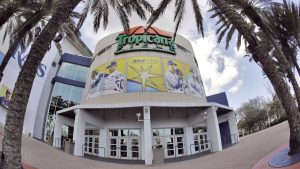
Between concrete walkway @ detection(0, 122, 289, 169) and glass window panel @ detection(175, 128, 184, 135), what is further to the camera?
glass window panel @ detection(175, 128, 184, 135)

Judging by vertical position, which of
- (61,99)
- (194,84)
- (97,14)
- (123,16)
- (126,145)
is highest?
(97,14)

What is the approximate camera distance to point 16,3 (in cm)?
1197

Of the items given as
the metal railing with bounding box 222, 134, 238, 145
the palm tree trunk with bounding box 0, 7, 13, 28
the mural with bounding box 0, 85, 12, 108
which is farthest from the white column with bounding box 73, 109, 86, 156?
the metal railing with bounding box 222, 134, 238, 145

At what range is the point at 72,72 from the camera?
134 ft

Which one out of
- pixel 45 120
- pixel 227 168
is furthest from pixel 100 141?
pixel 227 168

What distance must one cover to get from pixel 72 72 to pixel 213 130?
25449 mm

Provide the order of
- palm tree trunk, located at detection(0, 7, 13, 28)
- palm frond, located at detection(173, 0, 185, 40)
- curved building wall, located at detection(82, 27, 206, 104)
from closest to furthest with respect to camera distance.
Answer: palm tree trunk, located at detection(0, 7, 13, 28) → palm frond, located at detection(173, 0, 185, 40) → curved building wall, located at detection(82, 27, 206, 104)

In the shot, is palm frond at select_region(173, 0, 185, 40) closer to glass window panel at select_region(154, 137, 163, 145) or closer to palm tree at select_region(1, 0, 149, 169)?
palm tree at select_region(1, 0, 149, 169)

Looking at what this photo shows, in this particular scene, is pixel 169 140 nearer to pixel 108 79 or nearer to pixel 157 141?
pixel 157 141

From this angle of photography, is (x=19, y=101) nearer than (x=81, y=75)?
Yes

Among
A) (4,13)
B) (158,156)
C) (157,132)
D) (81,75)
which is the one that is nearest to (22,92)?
(4,13)

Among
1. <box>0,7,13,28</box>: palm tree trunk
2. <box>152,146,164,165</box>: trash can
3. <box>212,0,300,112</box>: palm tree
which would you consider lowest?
<box>152,146,164,165</box>: trash can

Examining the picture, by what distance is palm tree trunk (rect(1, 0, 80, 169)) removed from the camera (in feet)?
21.4

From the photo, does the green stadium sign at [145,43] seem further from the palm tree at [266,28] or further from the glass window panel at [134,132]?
the palm tree at [266,28]
